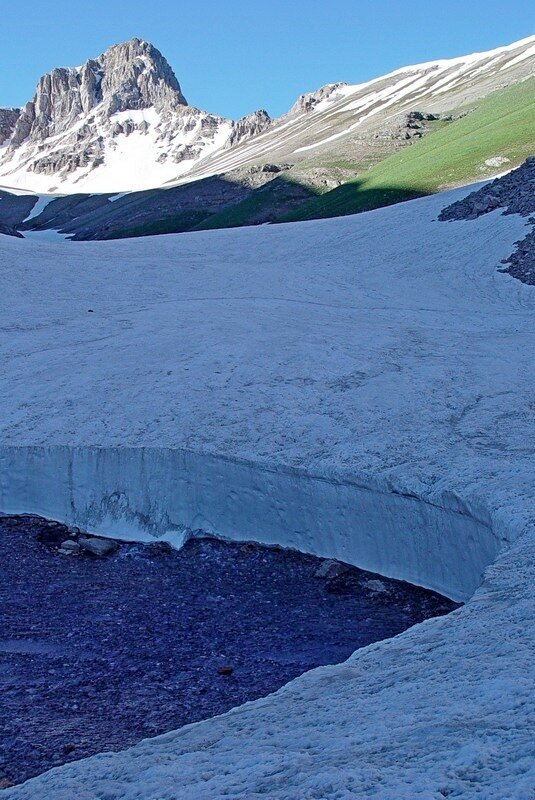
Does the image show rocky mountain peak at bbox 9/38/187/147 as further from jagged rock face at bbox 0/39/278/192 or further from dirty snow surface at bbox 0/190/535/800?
dirty snow surface at bbox 0/190/535/800

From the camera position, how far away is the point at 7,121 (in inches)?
6905

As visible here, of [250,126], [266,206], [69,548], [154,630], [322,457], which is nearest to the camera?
[154,630]

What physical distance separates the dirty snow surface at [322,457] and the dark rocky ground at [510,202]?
23.4 inches

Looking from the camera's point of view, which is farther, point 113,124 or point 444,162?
point 113,124

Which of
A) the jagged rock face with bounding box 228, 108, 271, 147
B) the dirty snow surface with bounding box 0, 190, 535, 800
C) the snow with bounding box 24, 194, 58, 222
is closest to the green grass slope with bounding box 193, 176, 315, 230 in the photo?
the dirty snow surface with bounding box 0, 190, 535, 800

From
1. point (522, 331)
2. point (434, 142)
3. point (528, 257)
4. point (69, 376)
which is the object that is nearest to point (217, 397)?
point (69, 376)

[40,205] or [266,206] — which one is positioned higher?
[40,205]

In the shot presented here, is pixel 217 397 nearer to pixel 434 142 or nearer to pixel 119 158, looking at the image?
pixel 434 142

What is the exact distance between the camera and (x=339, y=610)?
27.7 ft

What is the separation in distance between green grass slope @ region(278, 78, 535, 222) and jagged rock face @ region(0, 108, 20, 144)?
496ft

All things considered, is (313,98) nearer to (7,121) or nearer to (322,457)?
(7,121)

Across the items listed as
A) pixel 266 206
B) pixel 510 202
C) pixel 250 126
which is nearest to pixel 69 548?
pixel 510 202

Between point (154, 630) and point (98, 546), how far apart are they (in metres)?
2.49

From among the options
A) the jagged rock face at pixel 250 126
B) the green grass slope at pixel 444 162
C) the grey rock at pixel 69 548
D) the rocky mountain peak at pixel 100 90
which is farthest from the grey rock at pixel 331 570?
the rocky mountain peak at pixel 100 90
